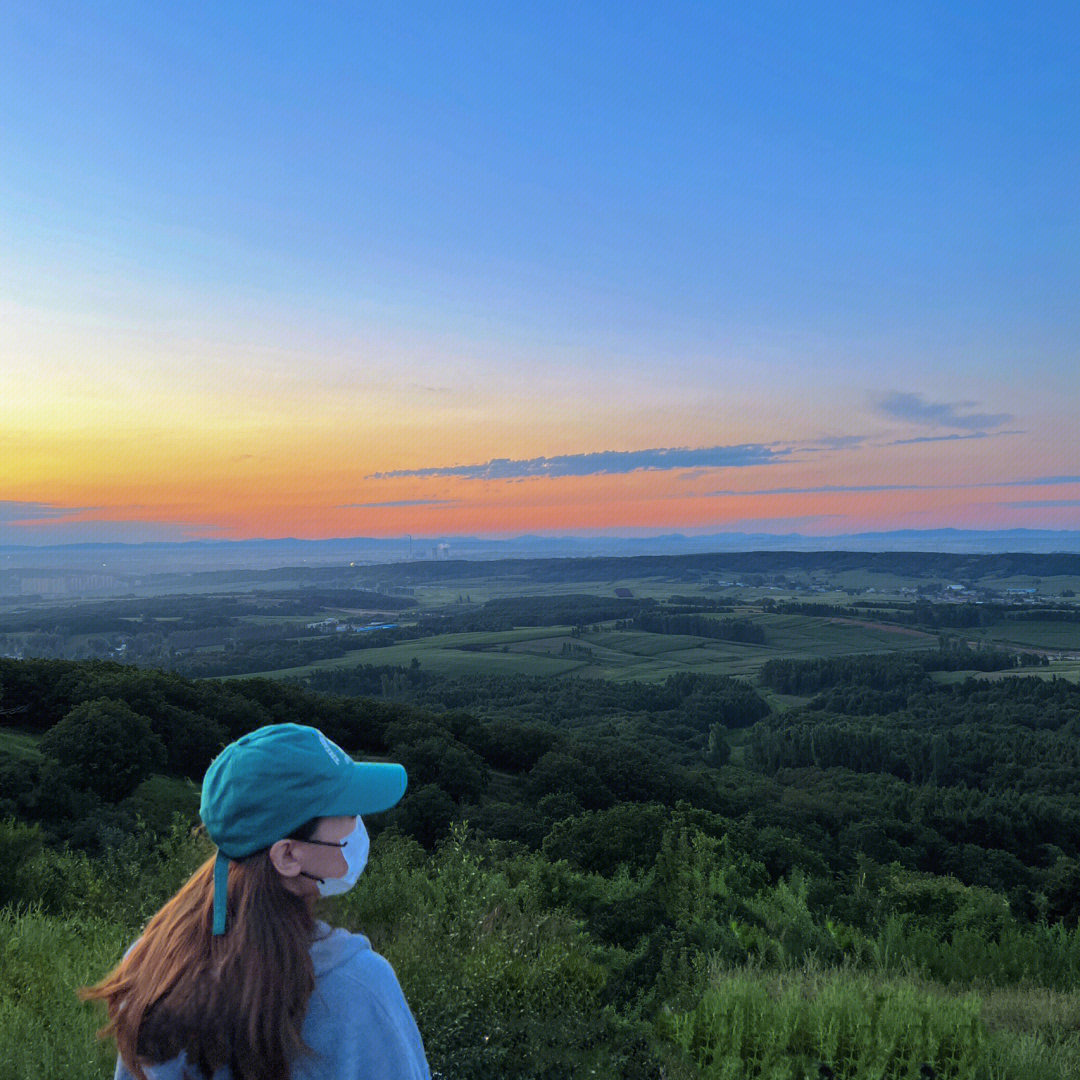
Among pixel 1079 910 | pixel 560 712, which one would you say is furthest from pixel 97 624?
pixel 1079 910

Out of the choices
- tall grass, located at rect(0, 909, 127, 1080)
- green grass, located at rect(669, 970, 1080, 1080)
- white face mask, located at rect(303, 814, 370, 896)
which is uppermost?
white face mask, located at rect(303, 814, 370, 896)

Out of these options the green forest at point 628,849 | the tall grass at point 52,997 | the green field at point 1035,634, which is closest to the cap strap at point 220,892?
the tall grass at point 52,997

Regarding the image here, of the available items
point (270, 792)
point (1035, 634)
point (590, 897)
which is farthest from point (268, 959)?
point (1035, 634)

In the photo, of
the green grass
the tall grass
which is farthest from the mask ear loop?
the green grass

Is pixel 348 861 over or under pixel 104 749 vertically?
over

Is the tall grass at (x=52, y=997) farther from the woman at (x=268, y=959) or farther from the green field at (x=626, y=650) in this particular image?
the green field at (x=626, y=650)

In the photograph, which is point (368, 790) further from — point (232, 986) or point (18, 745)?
point (18, 745)

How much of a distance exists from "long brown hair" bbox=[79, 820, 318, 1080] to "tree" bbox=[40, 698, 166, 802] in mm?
27849

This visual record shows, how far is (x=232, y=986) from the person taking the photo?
179 centimetres

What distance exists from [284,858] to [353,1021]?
38 cm

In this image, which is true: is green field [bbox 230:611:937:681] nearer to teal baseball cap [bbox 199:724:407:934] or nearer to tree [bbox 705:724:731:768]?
tree [bbox 705:724:731:768]

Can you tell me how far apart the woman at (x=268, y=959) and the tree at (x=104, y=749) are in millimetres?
27861

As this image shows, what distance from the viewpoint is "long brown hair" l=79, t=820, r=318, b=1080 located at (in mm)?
1751

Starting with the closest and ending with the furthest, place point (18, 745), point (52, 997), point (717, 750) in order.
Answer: point (52, 997), point (18, 745), point (717, 750)
